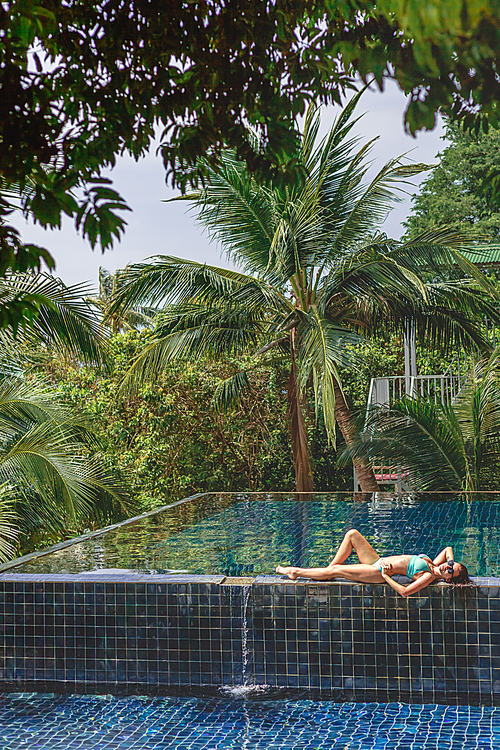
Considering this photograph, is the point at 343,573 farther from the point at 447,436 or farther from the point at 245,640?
the point at 447,436

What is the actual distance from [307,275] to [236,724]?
7.42m

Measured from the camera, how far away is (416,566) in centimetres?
500

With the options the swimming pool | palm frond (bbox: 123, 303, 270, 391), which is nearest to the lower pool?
the swimming pool

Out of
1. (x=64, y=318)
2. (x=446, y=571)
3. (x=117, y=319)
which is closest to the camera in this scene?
(x=446, y=571)

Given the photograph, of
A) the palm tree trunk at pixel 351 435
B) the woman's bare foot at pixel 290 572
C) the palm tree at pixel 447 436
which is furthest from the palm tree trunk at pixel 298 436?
the woman's bare foot at pixel 290 572

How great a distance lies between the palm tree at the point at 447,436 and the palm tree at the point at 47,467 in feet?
11.6

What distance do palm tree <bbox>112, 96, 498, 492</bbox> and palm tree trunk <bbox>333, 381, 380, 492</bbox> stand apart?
23 mm

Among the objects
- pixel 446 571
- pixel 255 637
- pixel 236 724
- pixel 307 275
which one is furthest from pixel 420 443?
pixel 236 724

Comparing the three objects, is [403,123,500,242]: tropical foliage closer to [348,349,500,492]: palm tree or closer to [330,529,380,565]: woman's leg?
[348,349,500,492]: palm tree

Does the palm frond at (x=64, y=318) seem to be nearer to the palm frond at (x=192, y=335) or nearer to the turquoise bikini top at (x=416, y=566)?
the palm frond at (x=192, y=335)

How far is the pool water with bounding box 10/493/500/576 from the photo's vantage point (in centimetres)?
595

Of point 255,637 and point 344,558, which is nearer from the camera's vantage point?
point 255,637

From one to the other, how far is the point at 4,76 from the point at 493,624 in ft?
14.1

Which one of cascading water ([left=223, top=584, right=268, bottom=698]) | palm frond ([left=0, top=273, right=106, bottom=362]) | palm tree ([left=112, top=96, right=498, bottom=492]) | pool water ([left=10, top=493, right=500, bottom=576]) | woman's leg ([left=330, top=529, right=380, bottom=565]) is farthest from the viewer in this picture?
palm tree ([left=112, top=96, right=498, bottom=492])
